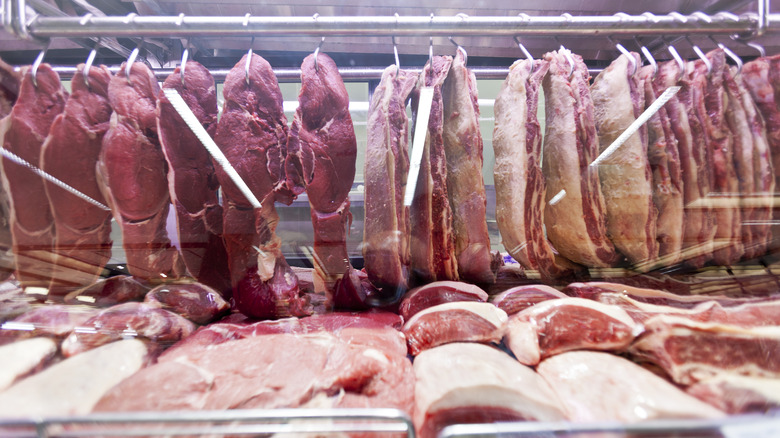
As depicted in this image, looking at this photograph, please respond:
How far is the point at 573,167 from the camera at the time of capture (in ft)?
6.09

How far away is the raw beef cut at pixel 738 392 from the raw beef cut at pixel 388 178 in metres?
1.33

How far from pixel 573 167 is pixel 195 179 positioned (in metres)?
2.16

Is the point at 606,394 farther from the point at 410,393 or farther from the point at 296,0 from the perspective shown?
the point at 296,0

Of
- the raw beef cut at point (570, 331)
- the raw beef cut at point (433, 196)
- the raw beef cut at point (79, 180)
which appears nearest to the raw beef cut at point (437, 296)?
the raw beef cut at point (433, 196)

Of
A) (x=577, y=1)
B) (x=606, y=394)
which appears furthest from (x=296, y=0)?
(x=606, y=394)

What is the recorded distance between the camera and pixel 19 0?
1657mm

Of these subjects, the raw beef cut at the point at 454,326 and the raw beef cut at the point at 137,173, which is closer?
the raw beef cut at the point at 454,326

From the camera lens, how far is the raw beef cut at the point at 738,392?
3.44ft

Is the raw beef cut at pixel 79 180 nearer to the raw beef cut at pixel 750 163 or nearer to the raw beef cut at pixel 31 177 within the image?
the raw beef cut at pixel 31 177

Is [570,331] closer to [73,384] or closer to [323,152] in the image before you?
[323,152]

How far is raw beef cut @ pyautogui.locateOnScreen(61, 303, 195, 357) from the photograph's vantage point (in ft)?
4.87

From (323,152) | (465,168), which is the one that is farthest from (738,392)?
(323,152)

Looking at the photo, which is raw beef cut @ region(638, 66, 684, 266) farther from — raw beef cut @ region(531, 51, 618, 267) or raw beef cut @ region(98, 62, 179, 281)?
raw beef cut @ region(98, 62, 179, 281)

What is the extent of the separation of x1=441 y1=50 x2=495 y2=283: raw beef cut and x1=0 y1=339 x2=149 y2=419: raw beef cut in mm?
1699
